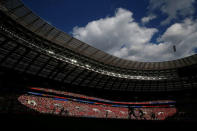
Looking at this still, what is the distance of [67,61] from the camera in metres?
21.3

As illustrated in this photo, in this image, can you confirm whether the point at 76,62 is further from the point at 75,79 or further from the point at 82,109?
the point at 82,109

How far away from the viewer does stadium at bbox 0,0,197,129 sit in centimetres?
1714

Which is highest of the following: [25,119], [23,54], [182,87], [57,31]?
[57,31]

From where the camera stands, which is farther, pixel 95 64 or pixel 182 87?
pixel 182 87

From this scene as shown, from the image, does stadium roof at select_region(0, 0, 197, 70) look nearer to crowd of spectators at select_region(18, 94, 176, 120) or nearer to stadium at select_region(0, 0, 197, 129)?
stadium at select_region(0, 0, 197, 129)

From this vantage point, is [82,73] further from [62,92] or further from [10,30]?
[10,30]

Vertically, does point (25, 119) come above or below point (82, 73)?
below

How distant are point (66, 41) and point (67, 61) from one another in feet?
13.0

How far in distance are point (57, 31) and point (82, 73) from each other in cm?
1171

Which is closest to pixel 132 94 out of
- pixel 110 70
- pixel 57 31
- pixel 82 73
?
pixel 110 70

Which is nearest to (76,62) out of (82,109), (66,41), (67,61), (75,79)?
(67,61)

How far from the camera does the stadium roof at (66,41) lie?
15984 millimetres

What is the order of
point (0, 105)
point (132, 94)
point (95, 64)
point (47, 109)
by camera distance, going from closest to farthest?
point (0, 105) < point (47, 109) < point (95, 64) < point (132, 94)

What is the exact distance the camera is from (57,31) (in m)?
20.7
